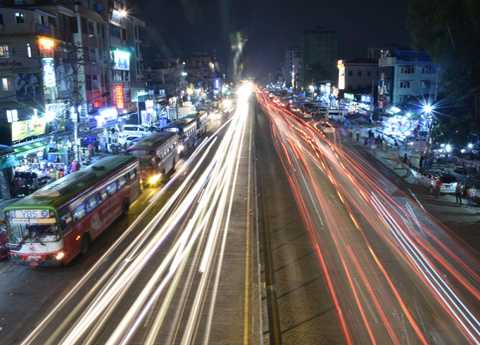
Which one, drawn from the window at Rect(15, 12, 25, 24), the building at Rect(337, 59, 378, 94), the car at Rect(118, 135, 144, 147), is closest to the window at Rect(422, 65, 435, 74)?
the building at Rect(337, 59, 378, 94)

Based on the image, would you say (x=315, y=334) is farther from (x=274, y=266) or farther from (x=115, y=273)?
(x=115, y=273)

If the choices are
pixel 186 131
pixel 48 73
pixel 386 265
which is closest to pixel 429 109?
pixel 186 131

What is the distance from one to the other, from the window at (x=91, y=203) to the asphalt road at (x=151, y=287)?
5.42 feet

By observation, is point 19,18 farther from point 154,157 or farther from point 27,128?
point 154,157

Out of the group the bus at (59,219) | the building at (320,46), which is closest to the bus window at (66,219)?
the bus at (59,219)

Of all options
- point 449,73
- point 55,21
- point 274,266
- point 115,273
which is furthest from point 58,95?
point 449,73

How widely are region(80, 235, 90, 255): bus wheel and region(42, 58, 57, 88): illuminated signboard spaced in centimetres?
2039

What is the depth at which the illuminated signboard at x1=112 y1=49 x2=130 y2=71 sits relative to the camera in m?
49.0

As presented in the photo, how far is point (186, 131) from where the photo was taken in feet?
143

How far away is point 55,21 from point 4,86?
819 centimetres

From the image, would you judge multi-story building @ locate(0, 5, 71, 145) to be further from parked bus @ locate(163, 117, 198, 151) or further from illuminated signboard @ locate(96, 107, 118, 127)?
parked bus @ locate(163, 117, 198, 151)

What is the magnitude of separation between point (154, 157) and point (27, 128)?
7919mm

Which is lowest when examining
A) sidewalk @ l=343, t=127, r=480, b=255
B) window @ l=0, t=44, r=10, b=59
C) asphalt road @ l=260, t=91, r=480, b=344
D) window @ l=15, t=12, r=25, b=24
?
sidewalk @ l=343, t=127, r=480, b=255

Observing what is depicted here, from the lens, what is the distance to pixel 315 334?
1159 cm
